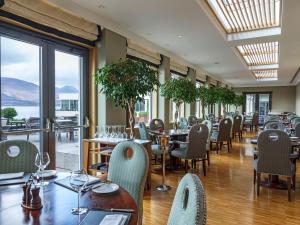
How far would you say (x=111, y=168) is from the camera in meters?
2.03

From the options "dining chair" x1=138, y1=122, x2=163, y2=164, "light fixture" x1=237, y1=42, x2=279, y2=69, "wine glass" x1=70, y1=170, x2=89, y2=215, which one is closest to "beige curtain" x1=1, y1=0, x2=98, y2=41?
"dining chair" x1=138, y1=122, x2=163, y2=164

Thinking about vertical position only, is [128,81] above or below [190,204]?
above

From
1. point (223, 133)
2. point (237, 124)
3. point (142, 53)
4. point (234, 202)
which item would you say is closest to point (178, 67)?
point (142, 53)

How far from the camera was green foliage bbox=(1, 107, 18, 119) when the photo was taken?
330 cm

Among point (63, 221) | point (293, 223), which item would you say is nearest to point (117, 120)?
point (293, 223)

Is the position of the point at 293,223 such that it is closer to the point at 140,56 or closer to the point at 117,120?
the point at 117,120

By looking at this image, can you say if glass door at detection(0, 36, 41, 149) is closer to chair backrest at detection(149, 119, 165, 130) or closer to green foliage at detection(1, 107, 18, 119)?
green foliage at detection(1, 107, 18, 119)

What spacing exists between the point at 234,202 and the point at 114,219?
105 inches

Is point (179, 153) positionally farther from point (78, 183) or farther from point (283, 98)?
point (283, 98)

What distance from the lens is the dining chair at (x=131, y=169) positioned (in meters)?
1.84

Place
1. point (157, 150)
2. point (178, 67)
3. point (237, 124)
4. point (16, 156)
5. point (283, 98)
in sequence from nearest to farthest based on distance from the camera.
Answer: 1. point (16, 156)
2. point (157, 150)
3. point (178, 67)
4. point (237, 124)
5. point (283, 98)

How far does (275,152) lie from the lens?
3.43 meters

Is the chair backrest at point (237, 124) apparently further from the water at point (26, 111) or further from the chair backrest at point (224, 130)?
the water at point (26, 111)

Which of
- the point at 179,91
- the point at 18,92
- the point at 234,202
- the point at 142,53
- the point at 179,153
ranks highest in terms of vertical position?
the point at 142,53
